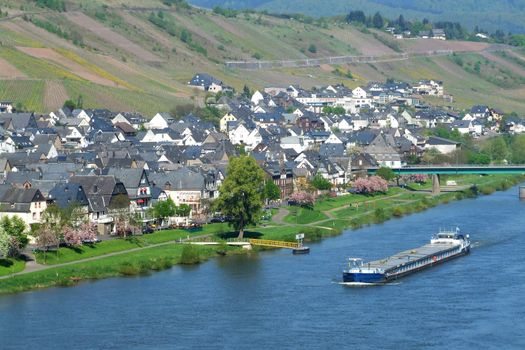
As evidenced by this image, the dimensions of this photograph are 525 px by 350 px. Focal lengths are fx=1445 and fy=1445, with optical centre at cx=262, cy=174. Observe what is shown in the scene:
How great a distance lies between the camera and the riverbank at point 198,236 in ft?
151

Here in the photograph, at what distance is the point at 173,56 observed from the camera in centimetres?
13512

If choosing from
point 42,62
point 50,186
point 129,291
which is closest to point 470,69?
point 42,62

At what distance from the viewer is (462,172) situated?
268ft

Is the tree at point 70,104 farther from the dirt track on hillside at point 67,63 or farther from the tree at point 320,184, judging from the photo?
the tree at point 320,184

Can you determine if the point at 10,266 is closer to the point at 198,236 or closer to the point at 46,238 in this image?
the point at 46,238

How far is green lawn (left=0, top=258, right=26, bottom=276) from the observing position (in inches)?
1800

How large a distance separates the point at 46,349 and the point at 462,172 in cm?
4807

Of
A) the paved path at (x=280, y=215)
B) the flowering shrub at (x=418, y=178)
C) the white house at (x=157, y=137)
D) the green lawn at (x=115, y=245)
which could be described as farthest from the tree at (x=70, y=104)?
the green lawn at (x=115, y=245)

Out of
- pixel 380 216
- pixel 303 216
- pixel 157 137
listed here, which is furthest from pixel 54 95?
pixel 303 216

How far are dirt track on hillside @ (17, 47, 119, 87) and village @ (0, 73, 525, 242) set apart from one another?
8.87 m

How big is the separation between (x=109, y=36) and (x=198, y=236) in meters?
81.1

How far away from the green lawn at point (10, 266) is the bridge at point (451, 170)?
119 ft

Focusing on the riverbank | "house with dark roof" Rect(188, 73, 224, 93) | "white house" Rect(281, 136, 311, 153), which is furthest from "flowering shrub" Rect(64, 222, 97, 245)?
"house with dark roof" Rect(188, 73, 224, 93)

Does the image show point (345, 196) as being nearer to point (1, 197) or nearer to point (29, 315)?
point (1, 197)
